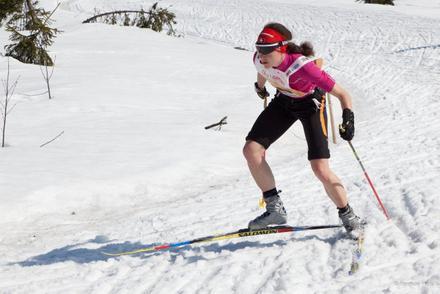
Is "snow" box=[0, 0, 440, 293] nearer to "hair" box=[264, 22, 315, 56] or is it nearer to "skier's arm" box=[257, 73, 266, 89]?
"skier's arm" box=[257, 73, 266, 89]

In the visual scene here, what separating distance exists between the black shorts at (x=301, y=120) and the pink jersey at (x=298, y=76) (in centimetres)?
9

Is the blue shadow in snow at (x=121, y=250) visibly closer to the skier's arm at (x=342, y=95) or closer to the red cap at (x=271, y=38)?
the skier's arm at (x=342, y=95)

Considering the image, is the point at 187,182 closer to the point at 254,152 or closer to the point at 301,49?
the point at 254,152

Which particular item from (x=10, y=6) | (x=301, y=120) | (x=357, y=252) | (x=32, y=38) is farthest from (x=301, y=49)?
(x=10, y=6)

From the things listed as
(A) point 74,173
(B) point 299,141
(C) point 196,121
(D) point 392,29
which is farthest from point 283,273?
(D) point 392,29

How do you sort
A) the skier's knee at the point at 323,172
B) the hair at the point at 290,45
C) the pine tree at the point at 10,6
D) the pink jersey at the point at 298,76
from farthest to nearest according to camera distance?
the pine tree at the point at 10,6 → the skier's knee at the point at 323,172 → the hair at the point at 290,45 → the pink jersey at the point at 298,76

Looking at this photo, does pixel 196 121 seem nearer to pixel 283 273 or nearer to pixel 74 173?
pixel 74 173

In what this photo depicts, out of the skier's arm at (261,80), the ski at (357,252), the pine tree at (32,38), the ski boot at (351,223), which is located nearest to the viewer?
the ski at (357,252)

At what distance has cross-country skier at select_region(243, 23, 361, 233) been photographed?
14.4 ft

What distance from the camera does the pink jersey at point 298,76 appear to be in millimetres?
4297

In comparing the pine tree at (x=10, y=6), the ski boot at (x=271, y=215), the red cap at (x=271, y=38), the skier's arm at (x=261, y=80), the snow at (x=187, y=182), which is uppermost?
the red cap at (x=271, y=38)

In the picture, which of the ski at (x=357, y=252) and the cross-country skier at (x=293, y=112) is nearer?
the ski at (x=357, y=252)

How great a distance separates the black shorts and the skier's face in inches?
15.8

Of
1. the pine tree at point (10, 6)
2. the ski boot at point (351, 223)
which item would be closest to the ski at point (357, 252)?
the ski boot at point (351, 223)
